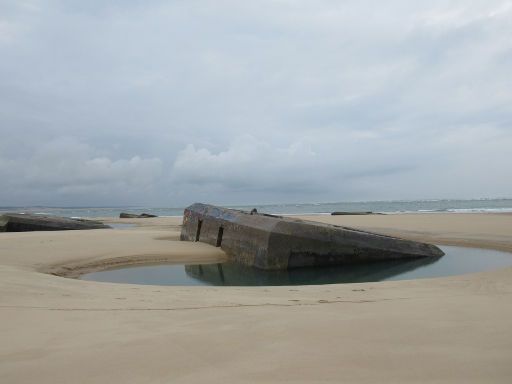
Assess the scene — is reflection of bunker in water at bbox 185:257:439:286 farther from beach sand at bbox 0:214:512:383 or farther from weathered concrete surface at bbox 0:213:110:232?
weathered concrete surface at bbox 0:213:110:232

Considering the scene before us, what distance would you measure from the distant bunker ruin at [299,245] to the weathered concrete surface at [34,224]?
8.77 meters

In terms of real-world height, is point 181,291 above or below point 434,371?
below

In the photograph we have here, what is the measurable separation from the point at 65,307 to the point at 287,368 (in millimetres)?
2051

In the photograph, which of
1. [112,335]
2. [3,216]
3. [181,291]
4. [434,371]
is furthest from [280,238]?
[3,216]

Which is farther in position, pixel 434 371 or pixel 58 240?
pixel 58 240

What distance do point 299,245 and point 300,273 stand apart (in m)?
0.64

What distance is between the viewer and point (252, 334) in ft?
7.55

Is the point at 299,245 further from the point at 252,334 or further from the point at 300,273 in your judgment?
the point at 252,334

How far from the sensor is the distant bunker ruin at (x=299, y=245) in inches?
283

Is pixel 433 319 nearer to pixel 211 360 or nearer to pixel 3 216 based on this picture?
pixel 211 360

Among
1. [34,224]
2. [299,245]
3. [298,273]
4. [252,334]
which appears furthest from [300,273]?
[34,224]

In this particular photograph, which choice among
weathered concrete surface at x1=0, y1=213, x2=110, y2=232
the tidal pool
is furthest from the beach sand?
weathered concrete surface at x1=0, y1=213, x2=110, y2=232

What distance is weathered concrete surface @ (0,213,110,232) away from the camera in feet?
47.3

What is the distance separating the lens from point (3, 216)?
14.7m
